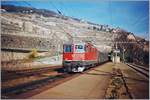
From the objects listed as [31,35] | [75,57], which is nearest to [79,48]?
[75,57]

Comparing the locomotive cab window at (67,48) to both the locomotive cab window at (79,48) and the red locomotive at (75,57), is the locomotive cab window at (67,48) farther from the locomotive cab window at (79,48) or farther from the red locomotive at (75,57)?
the locomotive cab window at (79,48)

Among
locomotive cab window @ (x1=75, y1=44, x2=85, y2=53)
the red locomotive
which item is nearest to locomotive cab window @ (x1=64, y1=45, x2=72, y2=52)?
the red locomotive

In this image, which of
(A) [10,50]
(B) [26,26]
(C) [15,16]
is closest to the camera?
(A) [10,50]

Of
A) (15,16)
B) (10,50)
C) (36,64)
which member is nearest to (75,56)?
(36,64)

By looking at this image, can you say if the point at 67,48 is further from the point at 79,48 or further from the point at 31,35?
the point at 31,35

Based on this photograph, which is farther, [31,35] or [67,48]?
[31,35]

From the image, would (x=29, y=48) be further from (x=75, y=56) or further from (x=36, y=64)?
(x=75, y=56)

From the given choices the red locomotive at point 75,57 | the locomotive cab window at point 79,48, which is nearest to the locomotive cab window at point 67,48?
the red locomotive at point 75,57

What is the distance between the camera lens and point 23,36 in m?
45.6

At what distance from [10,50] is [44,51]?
304 inches

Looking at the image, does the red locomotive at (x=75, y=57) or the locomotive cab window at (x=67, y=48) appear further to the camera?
the locomotive cab window at (x=67, y=48)

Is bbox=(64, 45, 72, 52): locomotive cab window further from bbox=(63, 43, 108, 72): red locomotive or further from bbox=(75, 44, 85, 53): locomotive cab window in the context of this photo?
bbox=(75, 44, 85, 53): locomotive cab window

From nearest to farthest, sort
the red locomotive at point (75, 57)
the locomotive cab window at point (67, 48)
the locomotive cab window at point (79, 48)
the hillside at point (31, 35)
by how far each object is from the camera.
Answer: the red locomotive at point (75, 57) < the locomotive cab window at point (79, 48) < the locomotive cab window at point (67, 48) < the hillside at point (31, 35)

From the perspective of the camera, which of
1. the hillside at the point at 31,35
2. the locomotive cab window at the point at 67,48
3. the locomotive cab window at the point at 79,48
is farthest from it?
the hillside at the point at 31,35
